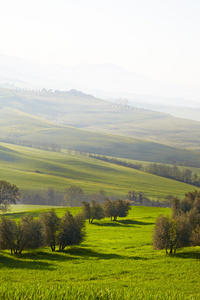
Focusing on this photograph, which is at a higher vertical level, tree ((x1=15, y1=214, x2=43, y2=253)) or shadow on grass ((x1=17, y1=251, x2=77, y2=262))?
tree ((x1=15, y1=214, x2=43, y2=253))

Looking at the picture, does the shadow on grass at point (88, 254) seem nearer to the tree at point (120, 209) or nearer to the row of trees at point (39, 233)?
the row of trees at point (39, 233)

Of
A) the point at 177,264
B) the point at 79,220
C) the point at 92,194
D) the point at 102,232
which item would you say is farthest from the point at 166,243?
the point at 92,194

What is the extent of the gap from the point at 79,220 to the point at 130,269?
2081cm

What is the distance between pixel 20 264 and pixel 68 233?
12.8 metres

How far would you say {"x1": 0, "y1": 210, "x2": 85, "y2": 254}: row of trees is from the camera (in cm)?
5116

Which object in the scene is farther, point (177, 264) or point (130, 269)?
point (177, 264)

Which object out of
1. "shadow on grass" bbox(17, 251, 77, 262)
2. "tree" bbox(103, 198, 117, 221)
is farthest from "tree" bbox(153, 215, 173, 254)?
"tree" bbox(103, 198, 117, 221)

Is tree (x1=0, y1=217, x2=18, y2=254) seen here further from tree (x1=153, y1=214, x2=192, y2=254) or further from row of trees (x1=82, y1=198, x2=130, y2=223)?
row of trees (x1=82, y1=198, x2=130, y2=223)

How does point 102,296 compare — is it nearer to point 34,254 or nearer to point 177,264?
point 177,264

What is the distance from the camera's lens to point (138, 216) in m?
102

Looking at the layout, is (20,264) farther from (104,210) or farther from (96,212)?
(104,210)

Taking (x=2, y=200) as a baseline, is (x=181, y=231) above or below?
above

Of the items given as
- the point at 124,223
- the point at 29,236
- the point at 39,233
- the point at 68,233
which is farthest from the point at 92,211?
the point at 29,236

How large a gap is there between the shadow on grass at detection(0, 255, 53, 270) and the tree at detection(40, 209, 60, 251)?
7.39 m
